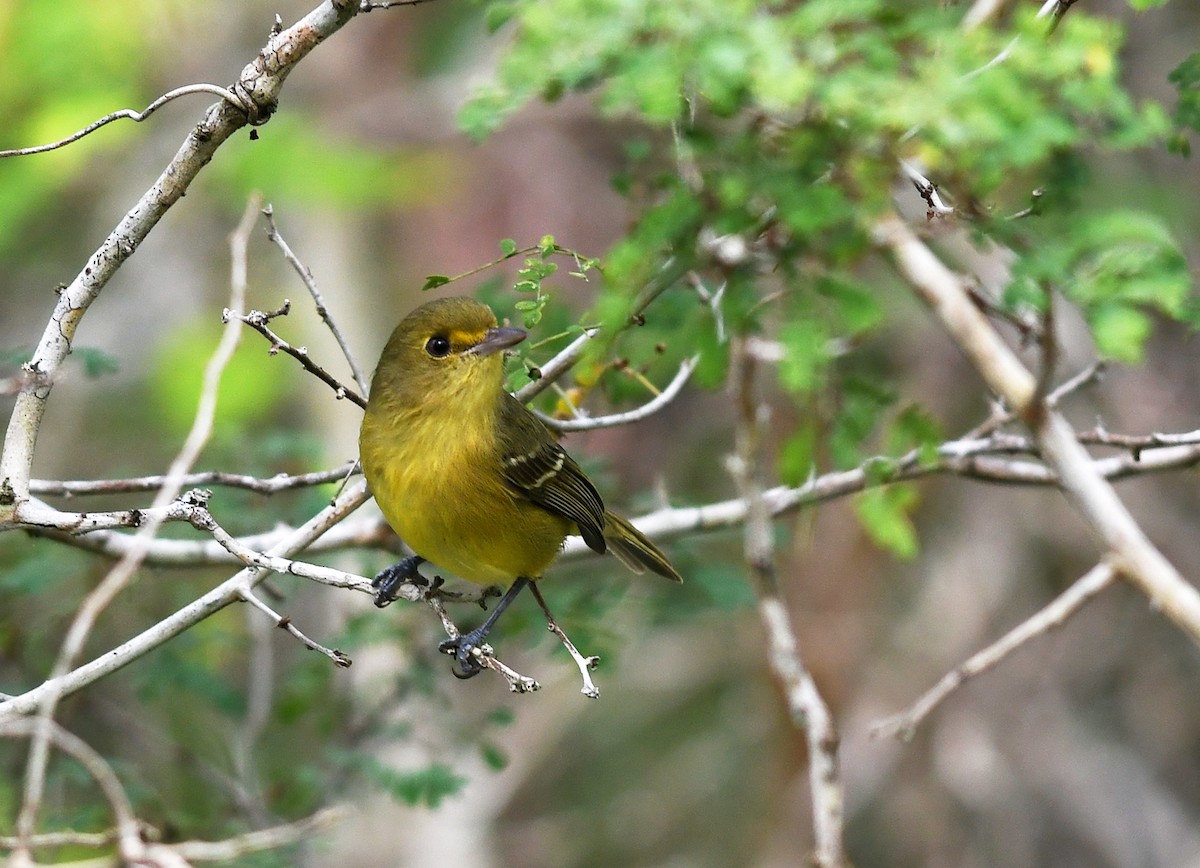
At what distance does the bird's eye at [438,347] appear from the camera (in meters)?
4.42

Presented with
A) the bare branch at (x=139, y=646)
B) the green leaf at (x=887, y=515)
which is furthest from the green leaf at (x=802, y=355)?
the bare branch at (x=139, y=646)

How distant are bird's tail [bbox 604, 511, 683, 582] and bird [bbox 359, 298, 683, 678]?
0.29 meters

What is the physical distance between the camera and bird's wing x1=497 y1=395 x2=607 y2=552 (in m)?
4.58

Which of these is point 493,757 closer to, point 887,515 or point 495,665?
point 495,665

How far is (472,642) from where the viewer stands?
440 centimetres

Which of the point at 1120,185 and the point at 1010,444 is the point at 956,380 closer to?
the point at 1120,185

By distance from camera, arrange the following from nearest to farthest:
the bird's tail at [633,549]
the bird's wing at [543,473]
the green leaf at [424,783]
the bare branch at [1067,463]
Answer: the bare branch at [1067,463] < the bird's wing at [543,473] < the green leaf at [424,783] < the bird's tail at [633,549]

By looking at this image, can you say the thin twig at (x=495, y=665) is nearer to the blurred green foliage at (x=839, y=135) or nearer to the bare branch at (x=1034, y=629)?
the bare branch at (x=1034, y=629)

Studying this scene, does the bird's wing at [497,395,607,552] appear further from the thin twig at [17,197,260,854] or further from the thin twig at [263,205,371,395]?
the thin twig at [17,197,260,854]

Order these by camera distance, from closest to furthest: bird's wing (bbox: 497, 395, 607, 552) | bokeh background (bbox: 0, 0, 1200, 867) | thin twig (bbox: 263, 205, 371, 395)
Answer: thin twig (bbox: 263, 205, 371, 395) → bird's wing (bbox: 497, 395, 607, 552) → bokeh background (bbox: 0, 0, 1200, 867)

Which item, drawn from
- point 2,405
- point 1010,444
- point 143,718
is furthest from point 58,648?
point 1010,444

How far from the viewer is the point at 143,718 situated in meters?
7.50

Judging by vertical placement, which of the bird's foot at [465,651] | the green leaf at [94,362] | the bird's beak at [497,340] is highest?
the green leaf at [94,362]

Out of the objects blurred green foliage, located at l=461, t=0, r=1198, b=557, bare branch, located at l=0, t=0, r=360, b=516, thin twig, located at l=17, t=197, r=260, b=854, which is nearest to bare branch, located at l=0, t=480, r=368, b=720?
thin twig, located at l=17, t=197, r=260, b=854
